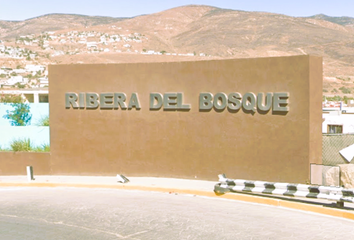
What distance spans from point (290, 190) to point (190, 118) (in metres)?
4.84

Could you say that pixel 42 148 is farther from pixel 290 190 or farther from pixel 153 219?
pixel 290 190

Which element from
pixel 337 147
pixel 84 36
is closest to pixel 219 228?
pixel 337 147

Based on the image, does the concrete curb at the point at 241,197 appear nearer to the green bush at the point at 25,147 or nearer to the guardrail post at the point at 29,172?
the guardrail post at the point at 29,172

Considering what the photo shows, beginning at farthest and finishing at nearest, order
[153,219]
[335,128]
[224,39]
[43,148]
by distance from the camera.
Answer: [224,39]
[335,128]
[43,148]
[153,219]

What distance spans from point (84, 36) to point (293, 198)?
104502 mm

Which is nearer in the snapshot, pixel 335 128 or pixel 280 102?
pixel 280 102

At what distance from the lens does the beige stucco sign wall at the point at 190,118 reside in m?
14.5

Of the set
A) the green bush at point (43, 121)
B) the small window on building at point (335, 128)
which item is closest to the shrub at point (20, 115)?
the green bush at point (43, 121)

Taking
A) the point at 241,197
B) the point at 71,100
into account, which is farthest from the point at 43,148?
the point at 241,197

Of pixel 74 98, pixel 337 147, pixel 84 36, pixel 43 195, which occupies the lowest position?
pixel 43 195

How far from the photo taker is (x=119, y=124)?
57.6 feet

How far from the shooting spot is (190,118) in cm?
1638

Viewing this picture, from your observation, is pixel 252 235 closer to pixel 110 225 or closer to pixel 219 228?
pixel 219 228

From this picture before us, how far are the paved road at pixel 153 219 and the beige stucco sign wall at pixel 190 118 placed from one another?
2.24 metres
